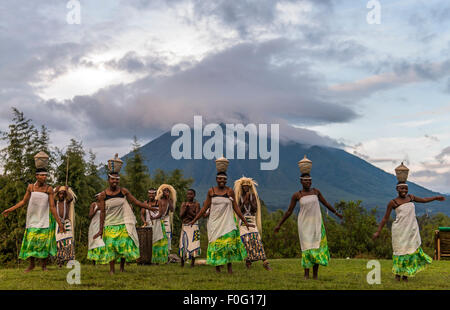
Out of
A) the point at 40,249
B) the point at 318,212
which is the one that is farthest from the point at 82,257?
the point at 318,212

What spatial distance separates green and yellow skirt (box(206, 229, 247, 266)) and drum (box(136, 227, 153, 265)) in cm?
431

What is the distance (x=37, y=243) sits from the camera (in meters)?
13.6

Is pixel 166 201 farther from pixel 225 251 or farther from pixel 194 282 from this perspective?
pixel 194 282

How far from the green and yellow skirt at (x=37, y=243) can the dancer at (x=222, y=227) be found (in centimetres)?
449

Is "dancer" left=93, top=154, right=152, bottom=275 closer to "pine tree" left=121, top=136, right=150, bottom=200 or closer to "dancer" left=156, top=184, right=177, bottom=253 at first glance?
"dancer" left=156, top=184, right=177, bottom=253

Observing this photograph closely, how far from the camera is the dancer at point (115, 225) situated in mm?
12156

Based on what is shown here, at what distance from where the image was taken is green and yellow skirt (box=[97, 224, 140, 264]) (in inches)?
478

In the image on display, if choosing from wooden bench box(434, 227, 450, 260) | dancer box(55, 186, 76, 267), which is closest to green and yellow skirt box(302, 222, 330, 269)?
dancer box(55, 186, 76, 267)

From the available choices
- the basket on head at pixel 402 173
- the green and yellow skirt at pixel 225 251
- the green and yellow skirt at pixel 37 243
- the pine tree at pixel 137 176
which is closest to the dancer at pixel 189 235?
the green and yellow skirt at pixel 225 251

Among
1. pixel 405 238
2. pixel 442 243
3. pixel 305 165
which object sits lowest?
pixel 442 243

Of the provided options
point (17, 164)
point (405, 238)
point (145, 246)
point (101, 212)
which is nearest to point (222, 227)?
point (101, 212)

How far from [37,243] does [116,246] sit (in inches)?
110

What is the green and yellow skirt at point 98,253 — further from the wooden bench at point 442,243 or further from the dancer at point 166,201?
the wooden bench at point 442,243
